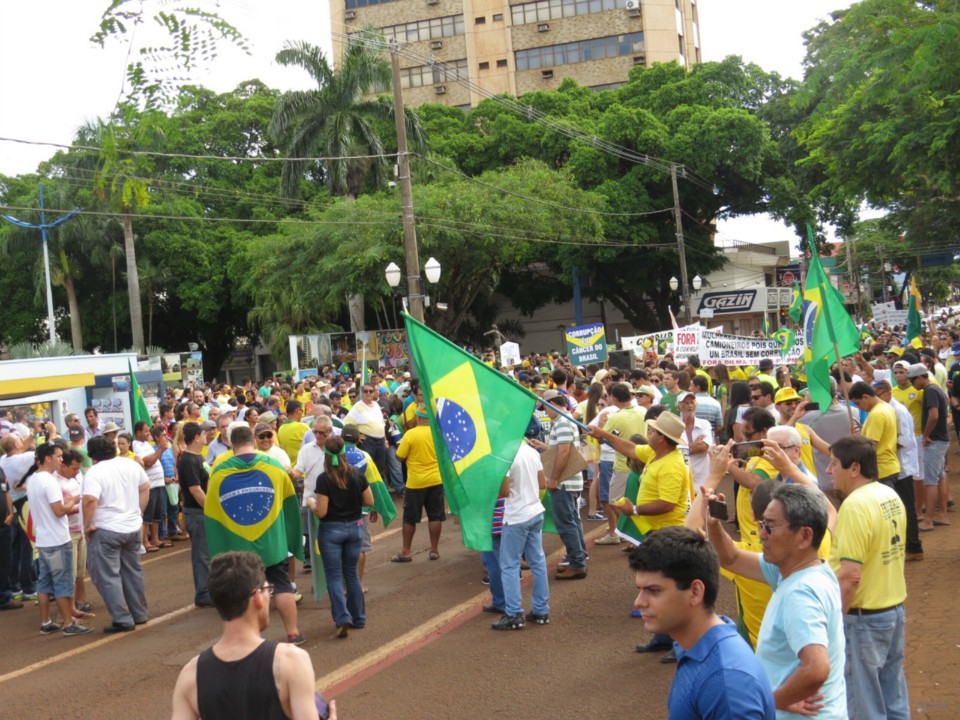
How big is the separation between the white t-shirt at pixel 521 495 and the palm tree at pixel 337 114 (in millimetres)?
29614

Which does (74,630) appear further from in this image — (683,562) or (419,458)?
(683,562)

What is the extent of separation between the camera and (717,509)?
169 inches

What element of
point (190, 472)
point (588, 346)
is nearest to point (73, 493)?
point (190, 472)

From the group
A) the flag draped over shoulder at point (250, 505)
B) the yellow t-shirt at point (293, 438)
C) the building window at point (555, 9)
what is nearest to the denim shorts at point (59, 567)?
the flag draped over shoulder at point (250, 505)

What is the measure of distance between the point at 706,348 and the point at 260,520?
433 inches

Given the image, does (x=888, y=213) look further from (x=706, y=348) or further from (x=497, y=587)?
(x=497, y=587)

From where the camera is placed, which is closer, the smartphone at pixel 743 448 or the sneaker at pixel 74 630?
the smartphone at pixel 743 448

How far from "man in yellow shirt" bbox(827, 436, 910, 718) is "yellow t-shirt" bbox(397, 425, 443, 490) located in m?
6.47

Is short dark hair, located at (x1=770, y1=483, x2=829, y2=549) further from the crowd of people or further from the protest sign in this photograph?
the protest sign

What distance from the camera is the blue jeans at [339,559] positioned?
8273 millimetres

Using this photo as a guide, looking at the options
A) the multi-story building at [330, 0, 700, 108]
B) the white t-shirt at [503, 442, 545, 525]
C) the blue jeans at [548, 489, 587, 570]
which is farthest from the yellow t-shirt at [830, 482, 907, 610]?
the multi-story building at [330, 0, 700, 108]

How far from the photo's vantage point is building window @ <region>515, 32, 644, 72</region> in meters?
64.1

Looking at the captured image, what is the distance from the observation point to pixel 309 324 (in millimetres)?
40906

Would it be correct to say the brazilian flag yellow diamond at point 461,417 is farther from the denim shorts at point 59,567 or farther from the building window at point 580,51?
the building window at point 580,51
